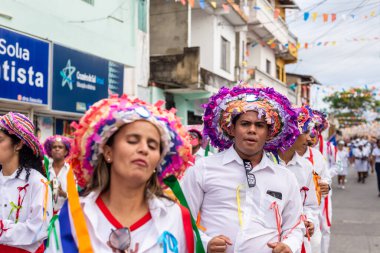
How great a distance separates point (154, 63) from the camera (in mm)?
17469

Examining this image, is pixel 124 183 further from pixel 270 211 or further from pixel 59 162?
pixel 59 162

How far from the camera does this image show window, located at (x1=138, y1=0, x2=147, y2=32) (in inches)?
598

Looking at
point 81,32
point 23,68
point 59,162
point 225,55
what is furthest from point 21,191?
point 225,55

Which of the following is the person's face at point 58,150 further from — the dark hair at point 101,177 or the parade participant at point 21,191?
the dark hair at point 101,177

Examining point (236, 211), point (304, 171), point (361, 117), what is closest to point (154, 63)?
point (304, 171)

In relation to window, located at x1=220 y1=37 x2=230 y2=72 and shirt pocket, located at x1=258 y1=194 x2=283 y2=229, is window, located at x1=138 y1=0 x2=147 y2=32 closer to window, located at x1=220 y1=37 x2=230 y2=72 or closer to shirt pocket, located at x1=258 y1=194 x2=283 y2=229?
window, located at x1=220 y1=37 x2=230 y2=72

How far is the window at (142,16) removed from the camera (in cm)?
1520

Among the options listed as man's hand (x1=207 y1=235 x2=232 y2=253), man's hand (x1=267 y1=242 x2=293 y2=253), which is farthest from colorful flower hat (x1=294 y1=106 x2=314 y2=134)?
man's hand (x1=207 y1=235 x2=232 y2=253)

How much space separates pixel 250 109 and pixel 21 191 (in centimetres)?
188

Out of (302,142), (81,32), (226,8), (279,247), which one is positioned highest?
(226,8)

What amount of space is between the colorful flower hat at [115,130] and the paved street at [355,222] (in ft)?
20.2

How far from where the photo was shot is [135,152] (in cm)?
237

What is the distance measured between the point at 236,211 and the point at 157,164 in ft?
2.94

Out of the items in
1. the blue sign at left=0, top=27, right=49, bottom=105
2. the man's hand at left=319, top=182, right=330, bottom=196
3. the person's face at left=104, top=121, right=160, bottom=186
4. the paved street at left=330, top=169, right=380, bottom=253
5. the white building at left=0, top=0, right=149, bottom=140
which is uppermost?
→ the white building at left=0, top=0, right=149, bottom=140
